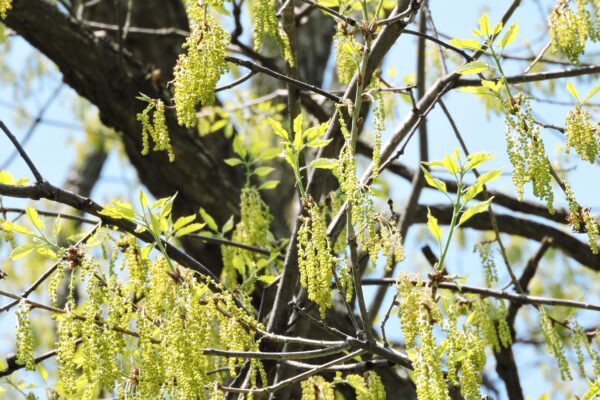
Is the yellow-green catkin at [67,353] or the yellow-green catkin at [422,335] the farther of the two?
the yellow-green catkin at [67,353]

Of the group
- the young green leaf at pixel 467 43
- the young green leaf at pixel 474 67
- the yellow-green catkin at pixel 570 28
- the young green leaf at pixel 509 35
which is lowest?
the young green leaf at pixel 474 67

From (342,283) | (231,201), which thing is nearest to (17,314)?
(342,283)

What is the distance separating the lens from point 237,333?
2.04 metres

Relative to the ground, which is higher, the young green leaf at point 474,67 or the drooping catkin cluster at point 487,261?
the young green leaf at point 474,67

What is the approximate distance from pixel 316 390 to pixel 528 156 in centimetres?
99

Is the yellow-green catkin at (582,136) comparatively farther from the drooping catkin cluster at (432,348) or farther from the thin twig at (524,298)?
the thin twig at (524,298)

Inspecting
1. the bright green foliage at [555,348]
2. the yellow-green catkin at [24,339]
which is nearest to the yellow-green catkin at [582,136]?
the bright green foliage at [555,348]

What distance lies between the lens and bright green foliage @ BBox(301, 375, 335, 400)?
8.11 feet

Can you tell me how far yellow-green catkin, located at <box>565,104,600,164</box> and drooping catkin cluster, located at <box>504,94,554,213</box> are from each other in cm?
14

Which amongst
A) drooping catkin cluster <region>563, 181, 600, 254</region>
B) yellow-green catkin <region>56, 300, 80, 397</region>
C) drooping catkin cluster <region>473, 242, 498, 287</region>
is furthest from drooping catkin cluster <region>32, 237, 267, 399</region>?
drooping catkin cluster <region>473, 242, 498, 287</region>

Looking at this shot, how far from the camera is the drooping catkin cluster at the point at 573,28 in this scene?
99.1 inches

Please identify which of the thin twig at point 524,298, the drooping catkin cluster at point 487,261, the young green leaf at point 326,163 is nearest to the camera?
the young green leaf at point 326,163

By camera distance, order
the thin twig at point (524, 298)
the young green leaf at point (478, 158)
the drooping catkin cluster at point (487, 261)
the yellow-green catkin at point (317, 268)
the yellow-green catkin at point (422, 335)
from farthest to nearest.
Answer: the drooping catkin cluster at point (487, 261) < the thin twig at point (524, 298) < the young green leaf at point (478, 158) < the yellow-green catkin at point (317, 268) < the yellow-green catkin at point (422, 335)

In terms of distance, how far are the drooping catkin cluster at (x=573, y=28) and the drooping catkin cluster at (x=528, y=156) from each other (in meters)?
0.54
